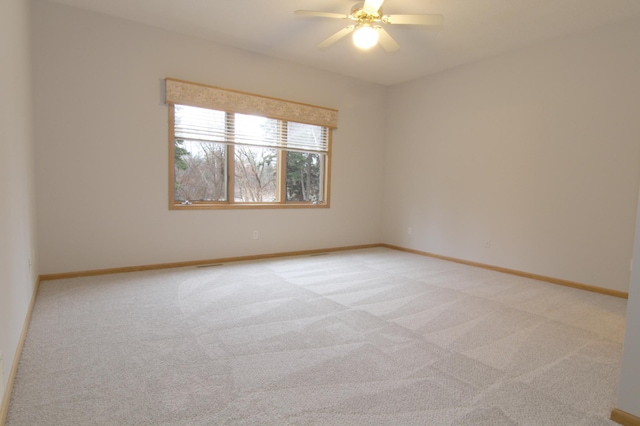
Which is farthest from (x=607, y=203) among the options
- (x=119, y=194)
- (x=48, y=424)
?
(x=119, y=194)

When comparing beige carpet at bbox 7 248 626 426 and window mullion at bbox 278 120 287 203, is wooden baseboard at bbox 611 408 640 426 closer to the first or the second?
beige carpet at bbox 7 248 626 426

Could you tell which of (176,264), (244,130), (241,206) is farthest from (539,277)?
(176,264)

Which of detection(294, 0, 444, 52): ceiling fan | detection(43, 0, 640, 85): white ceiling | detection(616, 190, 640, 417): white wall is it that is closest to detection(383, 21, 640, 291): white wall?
detection(43, 0, 640, 85): white ceiling

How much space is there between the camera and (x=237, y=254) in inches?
181

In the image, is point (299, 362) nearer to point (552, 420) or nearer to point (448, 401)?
point (448, 401)

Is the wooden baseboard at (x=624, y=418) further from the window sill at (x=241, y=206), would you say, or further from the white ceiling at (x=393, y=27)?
the window sill at (x=241, y=206)

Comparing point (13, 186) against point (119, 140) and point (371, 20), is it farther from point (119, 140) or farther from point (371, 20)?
point (371, 20)

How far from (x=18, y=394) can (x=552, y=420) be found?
248 cm

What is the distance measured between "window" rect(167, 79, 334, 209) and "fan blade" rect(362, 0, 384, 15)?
2007 mm

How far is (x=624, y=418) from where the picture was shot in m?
1.57

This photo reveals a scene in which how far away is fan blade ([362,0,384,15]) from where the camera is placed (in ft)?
9.16

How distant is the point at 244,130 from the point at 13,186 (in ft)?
9.09

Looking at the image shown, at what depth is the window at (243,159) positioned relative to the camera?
420cm

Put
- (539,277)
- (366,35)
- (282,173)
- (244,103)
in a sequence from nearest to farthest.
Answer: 1. (366,35)
2. (539,277)
3. (244,103)
4. (282,173)
